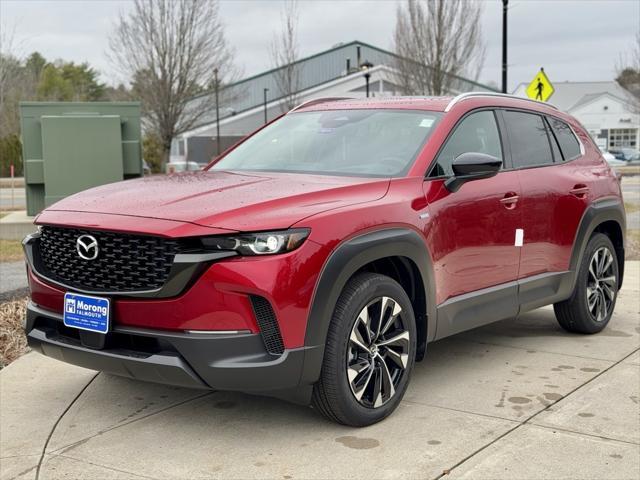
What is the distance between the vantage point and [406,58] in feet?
103

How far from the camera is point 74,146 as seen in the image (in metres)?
12.2

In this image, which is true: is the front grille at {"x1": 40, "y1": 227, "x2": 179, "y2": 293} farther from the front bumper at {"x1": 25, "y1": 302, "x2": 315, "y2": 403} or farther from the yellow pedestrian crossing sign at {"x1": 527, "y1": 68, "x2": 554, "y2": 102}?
the yellow pedestrian crossing sign at {"x1": 527, "y1": 68, "x2": 554, "y2": 102}

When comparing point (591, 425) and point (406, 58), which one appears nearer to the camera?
point (591, 425)

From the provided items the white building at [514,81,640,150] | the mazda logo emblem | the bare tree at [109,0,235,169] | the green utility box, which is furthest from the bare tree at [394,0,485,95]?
the white building at [514,81,640,150]

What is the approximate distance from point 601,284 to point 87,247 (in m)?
4.20

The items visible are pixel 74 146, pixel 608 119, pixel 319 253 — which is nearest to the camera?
pixel 319 253

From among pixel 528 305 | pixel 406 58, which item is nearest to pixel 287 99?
A: pixel 406 58

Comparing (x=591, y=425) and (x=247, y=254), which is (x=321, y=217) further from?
(x=591, y=425)

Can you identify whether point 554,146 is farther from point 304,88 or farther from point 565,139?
point 304,88

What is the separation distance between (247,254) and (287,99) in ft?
121

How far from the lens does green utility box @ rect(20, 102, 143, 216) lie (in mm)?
12203

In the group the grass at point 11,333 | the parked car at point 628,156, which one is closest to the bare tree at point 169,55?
the grass at point 11,333

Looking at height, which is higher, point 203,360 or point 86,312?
point 86,312

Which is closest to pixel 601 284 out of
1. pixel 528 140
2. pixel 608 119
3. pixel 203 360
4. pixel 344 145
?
pixel 528 140
